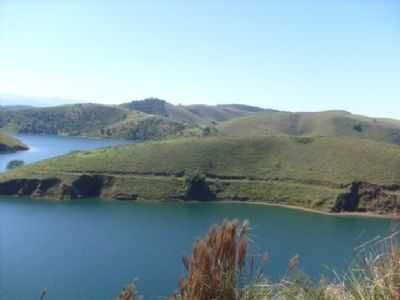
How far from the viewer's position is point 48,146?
14325 cm

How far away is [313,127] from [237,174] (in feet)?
268

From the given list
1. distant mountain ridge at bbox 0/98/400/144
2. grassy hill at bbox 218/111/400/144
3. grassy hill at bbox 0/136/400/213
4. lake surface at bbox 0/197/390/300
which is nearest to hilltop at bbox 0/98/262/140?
distant mountain ridge at bbox 0/98/400/144

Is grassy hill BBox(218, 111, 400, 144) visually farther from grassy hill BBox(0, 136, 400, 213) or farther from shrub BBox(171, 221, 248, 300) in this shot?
shrub BBox(171, 221, 248, 300)

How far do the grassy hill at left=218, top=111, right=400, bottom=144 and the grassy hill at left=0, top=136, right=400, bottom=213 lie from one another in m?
58.2

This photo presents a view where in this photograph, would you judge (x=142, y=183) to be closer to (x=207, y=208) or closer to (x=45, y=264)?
(x=207, y=208)

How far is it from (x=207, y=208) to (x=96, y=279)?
3206 cm

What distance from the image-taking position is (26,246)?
1722 inches

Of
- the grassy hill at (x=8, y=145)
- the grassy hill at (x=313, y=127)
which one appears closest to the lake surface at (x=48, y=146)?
the grassy hill at (x=8, y=145)

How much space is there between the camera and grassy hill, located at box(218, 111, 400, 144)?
14038 centimetres

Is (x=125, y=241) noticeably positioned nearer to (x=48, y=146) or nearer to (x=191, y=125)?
(x=48, y=146)

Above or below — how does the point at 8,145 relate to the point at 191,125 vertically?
below

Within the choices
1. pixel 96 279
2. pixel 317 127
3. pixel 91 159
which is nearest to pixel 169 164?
pixel 91 159

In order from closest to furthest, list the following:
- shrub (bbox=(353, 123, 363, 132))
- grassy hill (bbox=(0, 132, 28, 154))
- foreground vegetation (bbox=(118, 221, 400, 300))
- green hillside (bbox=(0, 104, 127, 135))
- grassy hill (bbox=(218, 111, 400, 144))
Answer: foreground vegetation (bbox=(118, 221, 400, 300)) < grassy hill (bbox=(0, 132, 28, 154)) < grassy hill (bbox=(218, 111, 400, 144)) < shrub (bbox=(353, 123, 363, 132)) < green hillside (bbox=(0, 104, 127, 135))

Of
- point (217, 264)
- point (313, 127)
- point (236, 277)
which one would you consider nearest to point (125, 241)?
point (236, 277)
